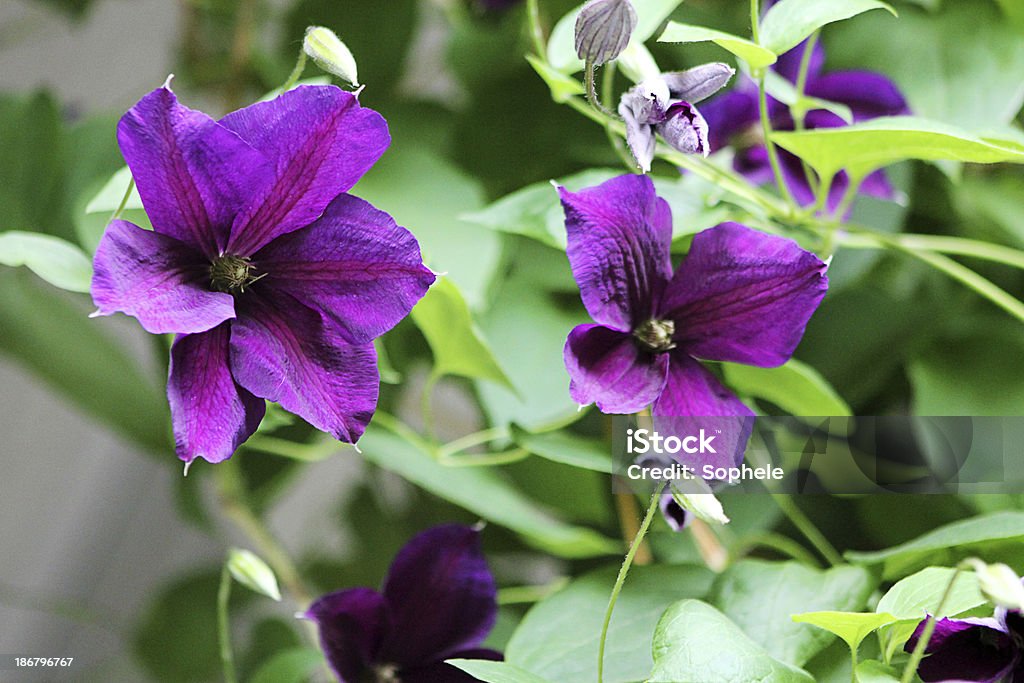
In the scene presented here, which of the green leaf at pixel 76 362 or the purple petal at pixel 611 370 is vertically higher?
the purple petal at pixel 611 370

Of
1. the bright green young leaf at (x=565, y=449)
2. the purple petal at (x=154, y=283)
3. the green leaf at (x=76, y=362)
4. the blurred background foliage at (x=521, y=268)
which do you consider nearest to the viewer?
the purple petal at (x=154, y=283)

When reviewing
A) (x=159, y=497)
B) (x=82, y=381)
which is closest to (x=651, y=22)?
(x=82, y=381)

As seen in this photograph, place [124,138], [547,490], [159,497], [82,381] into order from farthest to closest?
[159,497], [82,381], [547,490], [124,138]

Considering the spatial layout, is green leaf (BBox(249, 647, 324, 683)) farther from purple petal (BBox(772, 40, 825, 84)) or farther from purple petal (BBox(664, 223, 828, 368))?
purple petal (BBox(772, 40, 825, 84))

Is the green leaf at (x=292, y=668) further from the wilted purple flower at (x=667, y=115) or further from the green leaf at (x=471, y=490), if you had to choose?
the wilted purple flower at (x=667, y=115)

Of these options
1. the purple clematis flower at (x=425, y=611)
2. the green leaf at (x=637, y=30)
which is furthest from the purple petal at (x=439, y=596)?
the green leaf at (x=637, y=30)

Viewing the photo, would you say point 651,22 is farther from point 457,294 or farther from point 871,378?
point 871,378

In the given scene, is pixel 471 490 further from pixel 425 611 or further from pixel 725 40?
pixel 725 40
